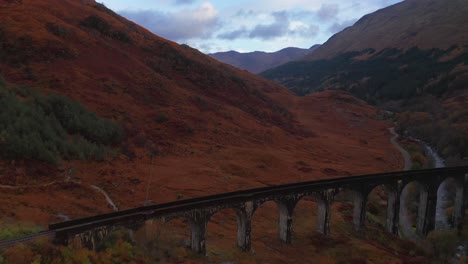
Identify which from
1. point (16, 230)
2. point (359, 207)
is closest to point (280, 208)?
point (359, 207)

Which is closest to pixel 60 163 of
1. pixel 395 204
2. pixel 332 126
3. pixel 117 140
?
pixel 117 140

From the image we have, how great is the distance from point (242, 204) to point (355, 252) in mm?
9700

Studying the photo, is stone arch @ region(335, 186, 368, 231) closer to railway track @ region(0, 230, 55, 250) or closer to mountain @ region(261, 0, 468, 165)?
railway track @ region(0, 230, 55, 250)

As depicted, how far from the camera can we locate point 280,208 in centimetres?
2661

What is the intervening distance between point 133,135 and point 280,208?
22489mm

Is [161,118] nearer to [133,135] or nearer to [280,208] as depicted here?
[133,135]

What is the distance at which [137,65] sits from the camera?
62156 mm

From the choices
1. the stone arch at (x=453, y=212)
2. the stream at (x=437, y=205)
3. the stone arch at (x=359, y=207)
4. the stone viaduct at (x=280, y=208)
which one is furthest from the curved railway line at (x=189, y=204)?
the stone arch at (x=453, y=212)

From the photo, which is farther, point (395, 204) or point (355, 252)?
point (395, 204)

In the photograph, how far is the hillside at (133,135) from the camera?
26.8 metres

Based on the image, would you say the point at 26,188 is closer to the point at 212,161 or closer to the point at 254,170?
the point at 212,161

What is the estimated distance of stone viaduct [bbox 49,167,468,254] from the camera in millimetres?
17484

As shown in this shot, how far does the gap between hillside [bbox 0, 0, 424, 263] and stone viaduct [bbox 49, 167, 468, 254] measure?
124 cm

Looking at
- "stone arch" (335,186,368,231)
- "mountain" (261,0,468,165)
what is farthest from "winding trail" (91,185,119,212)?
"mountain" (261,0,468,165)
